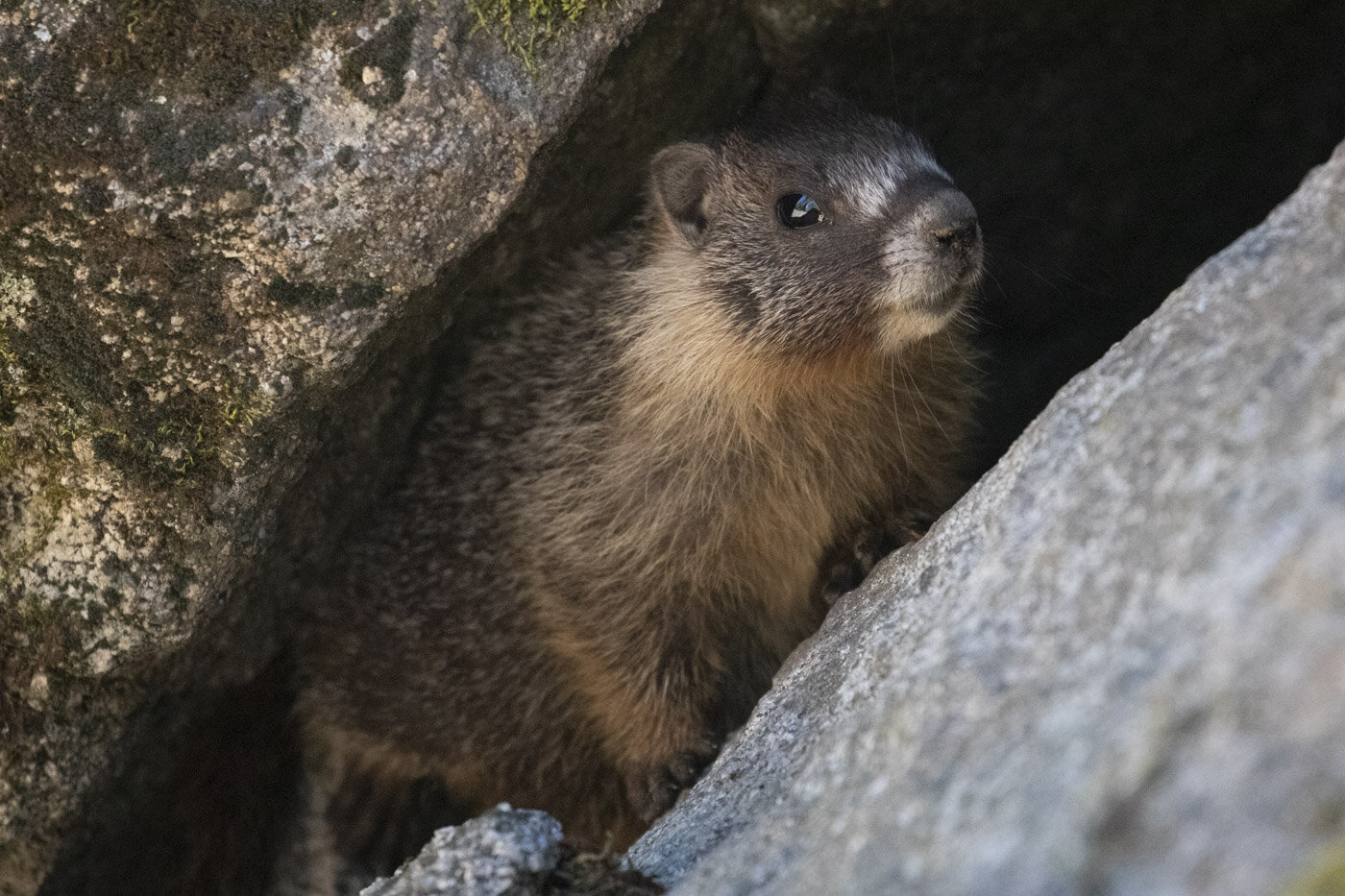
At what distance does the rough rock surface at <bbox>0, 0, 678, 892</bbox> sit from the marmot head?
758mm

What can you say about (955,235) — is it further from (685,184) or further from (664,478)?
(664,478)

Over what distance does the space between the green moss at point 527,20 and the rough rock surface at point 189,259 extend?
37 mm

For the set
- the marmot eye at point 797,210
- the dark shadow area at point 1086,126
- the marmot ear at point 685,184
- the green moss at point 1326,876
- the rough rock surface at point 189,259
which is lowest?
the dark shadow area at point 1086,126

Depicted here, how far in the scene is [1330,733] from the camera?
1.27m

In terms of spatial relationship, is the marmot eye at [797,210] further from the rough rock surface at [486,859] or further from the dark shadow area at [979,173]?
the rough rock surface at [486,859]

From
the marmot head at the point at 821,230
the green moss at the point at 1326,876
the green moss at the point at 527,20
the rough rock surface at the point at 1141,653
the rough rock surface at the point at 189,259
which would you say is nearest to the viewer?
the green moss at the point at 1326,876

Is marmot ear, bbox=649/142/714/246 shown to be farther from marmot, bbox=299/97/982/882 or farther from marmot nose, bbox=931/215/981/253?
marmot nose, bbox=931/215/981/253

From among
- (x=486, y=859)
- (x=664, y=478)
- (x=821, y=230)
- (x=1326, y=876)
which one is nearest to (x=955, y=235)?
(x=821, y=230)

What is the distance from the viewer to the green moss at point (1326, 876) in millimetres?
1221

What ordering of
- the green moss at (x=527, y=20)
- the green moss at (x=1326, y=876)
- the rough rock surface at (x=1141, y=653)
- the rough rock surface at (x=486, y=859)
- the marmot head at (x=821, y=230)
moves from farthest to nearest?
the marmot head at (x=821, y=230) < the green moss at (x=527, y=20) < the rough rock surface at (x=486, y=859) < the rough rock surface at (x=1141, y=653) < the green moss at (x=1326, y=876)

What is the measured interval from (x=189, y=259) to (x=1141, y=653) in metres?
2.82

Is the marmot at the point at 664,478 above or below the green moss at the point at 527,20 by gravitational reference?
below

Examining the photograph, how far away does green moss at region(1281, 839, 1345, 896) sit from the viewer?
48.1 inches

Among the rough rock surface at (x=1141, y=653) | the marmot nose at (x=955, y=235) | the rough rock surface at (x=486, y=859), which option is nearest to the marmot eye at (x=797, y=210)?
the marmot nose at (x=955, y=235)
